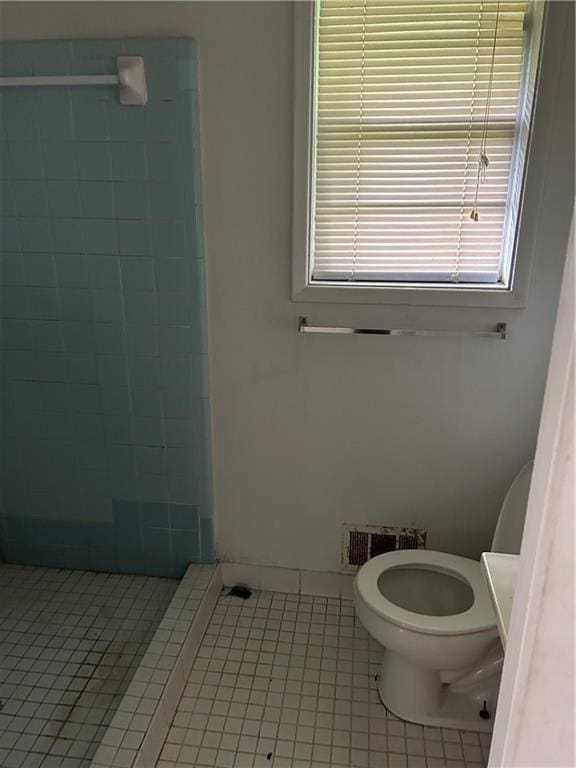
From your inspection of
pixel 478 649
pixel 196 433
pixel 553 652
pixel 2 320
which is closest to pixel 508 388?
pixel 478 649

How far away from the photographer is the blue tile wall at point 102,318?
1753mm

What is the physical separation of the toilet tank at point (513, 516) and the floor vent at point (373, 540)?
13.6 inches

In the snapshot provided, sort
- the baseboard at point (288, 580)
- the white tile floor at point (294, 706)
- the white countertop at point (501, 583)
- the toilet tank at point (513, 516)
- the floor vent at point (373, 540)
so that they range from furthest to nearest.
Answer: the baseboard at point (288, 580) < the floor vent at point (373, 540) < the toilet tank at point (513, 516) < the white tile floor at point (294, 706) < the white countertop at point (501, 583)

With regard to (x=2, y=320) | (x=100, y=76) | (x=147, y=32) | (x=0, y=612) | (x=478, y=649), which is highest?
(x=147, y=32)

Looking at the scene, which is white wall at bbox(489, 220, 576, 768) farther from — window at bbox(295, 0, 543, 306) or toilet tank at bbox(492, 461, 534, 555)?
Answer: window at bbox(295, 0, 543, 306)

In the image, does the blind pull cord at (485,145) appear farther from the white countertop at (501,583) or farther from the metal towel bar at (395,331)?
the white countertop at (501,583)

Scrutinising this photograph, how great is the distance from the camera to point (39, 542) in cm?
225

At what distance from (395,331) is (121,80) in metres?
1.05

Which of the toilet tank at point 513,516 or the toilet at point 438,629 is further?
the toilet tank at point 513,516

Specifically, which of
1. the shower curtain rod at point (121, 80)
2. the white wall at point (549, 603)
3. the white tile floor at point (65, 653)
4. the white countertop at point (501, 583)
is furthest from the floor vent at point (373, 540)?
the shower curtain rod at point (121, 80)

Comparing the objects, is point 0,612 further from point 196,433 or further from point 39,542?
point 196,433

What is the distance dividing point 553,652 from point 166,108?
1.64 m

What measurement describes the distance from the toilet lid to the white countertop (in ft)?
1.59

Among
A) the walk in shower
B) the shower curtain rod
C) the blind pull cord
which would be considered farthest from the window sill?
the shower curtain rod
